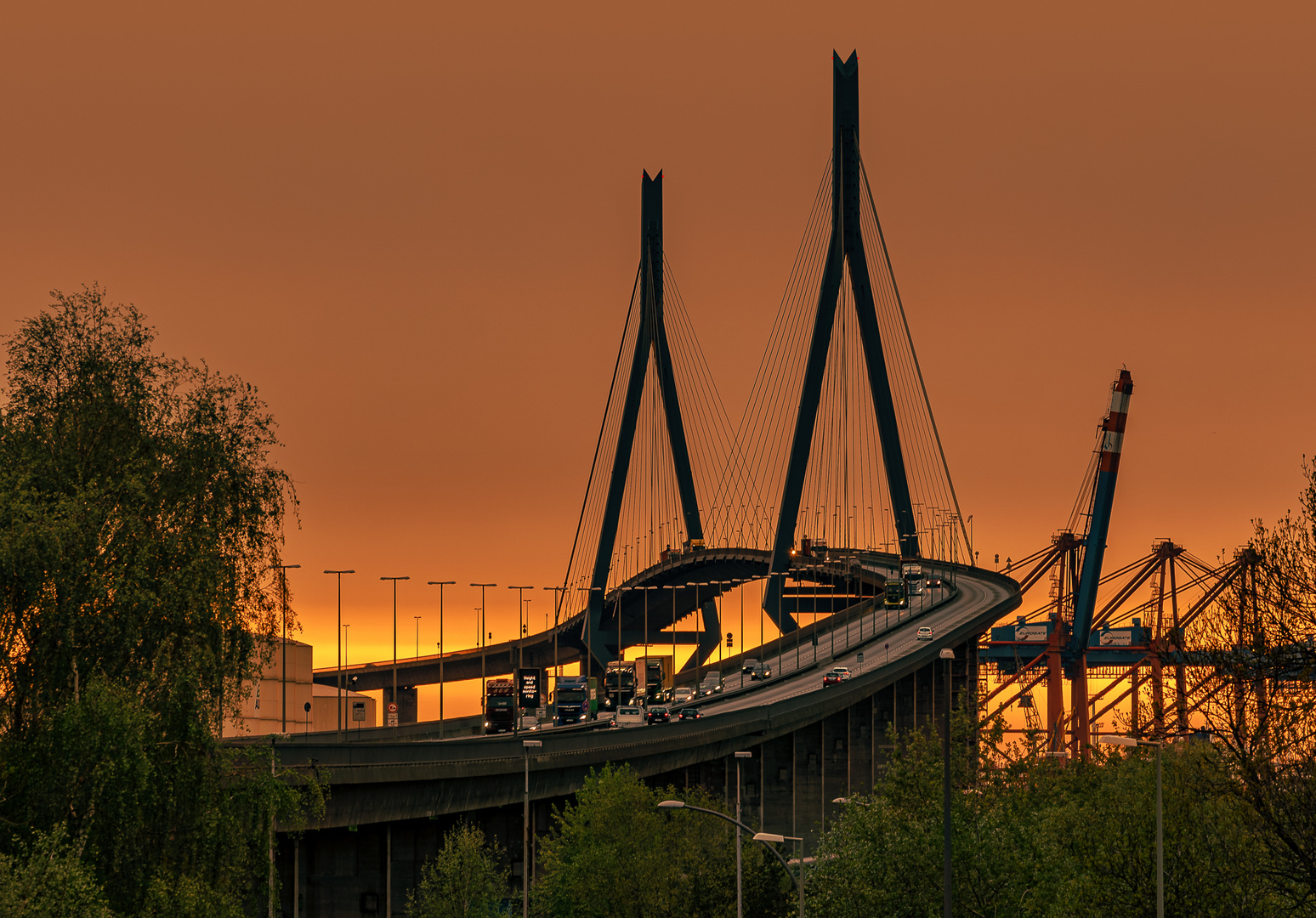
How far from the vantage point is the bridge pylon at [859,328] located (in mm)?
145125

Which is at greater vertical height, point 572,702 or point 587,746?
point 572,702

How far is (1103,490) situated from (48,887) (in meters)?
158

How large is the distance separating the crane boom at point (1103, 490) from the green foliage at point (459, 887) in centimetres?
11441

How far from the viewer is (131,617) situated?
37188mm

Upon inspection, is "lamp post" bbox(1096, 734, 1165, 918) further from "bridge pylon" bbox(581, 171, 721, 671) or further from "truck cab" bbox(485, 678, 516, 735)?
"bridge pylon" bbox(581, 171, 721, 671)

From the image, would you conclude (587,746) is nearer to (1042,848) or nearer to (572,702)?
(1042,848)

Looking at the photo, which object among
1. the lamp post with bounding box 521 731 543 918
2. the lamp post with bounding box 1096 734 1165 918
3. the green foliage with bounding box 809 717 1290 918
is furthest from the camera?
the lamp post with bounding box 521 731 543 918

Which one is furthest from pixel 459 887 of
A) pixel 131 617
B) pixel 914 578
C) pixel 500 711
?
pixel 914 578

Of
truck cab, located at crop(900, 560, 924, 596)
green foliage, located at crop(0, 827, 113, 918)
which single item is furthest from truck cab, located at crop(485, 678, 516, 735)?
green foliage, located at crop(0, 827, 113, 918)

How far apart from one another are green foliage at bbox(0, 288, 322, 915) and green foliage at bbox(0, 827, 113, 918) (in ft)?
1.96

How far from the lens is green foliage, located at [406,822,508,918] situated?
70938 millimetres

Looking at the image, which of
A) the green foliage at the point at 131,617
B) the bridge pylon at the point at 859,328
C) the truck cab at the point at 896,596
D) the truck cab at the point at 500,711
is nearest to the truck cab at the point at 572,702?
the truck cab at the point at 500,711

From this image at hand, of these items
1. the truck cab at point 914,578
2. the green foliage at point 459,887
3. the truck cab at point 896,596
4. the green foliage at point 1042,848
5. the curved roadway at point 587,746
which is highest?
the truck cab at point 914,578

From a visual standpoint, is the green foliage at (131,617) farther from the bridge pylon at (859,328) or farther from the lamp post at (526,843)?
the bridge pylon at (859,328)
